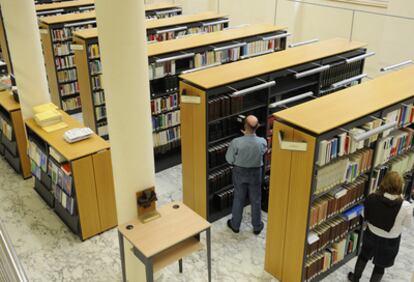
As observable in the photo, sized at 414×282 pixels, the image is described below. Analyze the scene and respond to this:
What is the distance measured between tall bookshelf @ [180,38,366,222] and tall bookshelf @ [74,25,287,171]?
42.5 inches

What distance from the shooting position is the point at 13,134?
6484 millimetres

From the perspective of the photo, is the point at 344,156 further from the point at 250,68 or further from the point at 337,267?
the point at 250,68

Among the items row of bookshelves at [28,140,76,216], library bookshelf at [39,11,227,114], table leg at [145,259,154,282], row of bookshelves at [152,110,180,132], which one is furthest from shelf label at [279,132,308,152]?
library bookshelf at [39,11,227,114]

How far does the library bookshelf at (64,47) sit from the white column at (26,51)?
7.94 feet

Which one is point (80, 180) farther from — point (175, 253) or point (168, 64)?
point (168, 64)

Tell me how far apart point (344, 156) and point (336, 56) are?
2481 mm

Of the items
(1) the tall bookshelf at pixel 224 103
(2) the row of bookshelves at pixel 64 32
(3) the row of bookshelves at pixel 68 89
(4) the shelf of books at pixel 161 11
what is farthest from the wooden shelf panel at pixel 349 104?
(4) the shelf of books at pixel 161 11

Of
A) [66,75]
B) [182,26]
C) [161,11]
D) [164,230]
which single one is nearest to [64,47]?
[66,75]

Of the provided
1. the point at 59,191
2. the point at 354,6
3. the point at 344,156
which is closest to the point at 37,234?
the point at 59,191

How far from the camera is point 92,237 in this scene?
5.48 meters

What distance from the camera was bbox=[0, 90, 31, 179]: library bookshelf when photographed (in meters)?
6.39

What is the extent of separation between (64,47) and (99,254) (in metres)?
4.88

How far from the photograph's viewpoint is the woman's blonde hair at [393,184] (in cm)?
400

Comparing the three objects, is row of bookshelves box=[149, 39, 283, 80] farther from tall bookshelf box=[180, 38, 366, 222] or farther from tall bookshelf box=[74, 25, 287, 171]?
tall bookshelf box=[180, 38, 366, 222]
